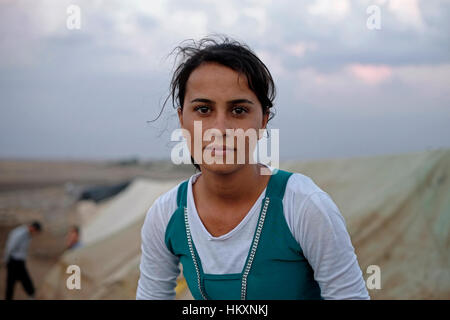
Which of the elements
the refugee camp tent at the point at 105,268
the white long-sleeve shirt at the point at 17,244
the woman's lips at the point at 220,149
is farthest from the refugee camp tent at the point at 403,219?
the white long-sleeve shirt at the point at 17,244

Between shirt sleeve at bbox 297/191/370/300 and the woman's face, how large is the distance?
0.87 feet

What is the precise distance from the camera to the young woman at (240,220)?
4.16 ft

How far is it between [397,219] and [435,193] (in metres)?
0.52

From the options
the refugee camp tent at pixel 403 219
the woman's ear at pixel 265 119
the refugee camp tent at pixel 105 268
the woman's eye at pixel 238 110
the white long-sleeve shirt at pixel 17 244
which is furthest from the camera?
the white long-sleeve shirt at pixel 17 244

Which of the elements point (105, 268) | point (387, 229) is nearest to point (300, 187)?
point (387, 229)

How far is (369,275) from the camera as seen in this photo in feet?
12.0

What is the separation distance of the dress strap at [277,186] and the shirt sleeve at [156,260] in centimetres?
38

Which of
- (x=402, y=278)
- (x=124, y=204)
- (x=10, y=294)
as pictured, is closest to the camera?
(x=402, y=278)

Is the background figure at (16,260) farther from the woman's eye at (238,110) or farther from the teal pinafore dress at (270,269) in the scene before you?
the woman's eye at (238,110)

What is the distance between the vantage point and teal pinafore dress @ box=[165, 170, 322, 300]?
4.28ft

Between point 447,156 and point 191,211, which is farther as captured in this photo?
point 447,156

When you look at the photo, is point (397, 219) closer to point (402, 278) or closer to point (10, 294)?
point (402, 278)

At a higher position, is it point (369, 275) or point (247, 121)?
point (247, 121)
